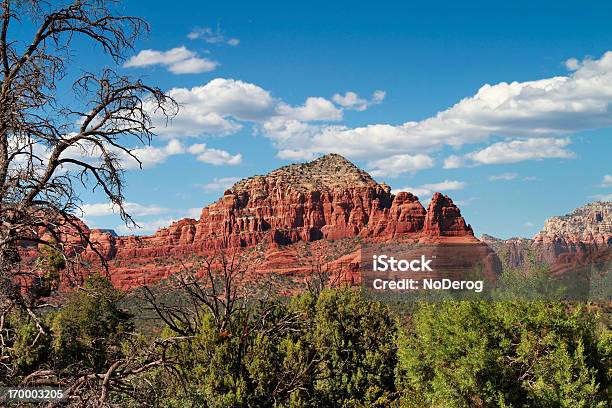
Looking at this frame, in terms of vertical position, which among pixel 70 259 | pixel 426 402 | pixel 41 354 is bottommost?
pixel 426 402

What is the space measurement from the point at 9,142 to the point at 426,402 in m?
22.3

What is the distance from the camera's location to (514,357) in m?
23.2

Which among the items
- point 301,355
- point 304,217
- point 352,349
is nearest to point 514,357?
point 301,355

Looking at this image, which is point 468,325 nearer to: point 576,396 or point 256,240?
point 576,396

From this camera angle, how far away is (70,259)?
6.38m

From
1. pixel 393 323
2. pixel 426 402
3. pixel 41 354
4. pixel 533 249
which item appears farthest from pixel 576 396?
pixel 533 249

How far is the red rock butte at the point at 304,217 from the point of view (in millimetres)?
155750

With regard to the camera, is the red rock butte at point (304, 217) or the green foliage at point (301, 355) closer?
the green foliage at point (301, 355)

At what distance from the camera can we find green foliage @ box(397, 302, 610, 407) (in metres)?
20.8

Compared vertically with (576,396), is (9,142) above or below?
→ above

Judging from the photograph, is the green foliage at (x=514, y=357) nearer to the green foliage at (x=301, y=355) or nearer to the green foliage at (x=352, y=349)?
the green foliage at (x=301, y=355)

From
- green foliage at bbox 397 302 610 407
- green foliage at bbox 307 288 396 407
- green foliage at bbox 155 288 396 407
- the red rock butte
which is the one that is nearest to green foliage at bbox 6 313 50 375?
green foliage at bbox 155 288 396 407

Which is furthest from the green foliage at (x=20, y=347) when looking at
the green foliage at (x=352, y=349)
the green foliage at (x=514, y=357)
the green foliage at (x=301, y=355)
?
the green foliage at (x=352, y=349)

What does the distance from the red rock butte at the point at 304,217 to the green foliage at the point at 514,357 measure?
124285mm
